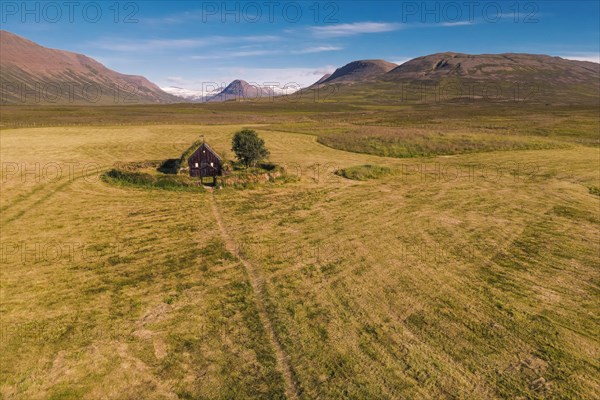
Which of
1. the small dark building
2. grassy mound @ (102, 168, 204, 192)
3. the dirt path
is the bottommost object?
the dirt path

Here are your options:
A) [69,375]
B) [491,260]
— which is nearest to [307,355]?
[69,375]

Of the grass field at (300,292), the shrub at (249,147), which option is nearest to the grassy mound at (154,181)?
the grass field at (300,292)

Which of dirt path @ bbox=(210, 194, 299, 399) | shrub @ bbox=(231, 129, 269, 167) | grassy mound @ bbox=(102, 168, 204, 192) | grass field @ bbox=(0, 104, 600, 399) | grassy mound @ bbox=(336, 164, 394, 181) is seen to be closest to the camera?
dirt path @ bbox=(210, 194, 299, 399)

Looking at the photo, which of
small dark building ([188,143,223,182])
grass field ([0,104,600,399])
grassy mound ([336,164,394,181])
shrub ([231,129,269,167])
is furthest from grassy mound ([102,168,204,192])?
grassy mound ([336,164,394,181])

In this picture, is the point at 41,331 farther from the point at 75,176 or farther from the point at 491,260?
the point at 75,176

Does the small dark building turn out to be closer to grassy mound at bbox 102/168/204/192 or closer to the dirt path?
grassy mound at bbox 102/168/204/192

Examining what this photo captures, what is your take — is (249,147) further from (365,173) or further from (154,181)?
(365,173)

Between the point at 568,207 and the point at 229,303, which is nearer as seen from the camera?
the point at 229,303
